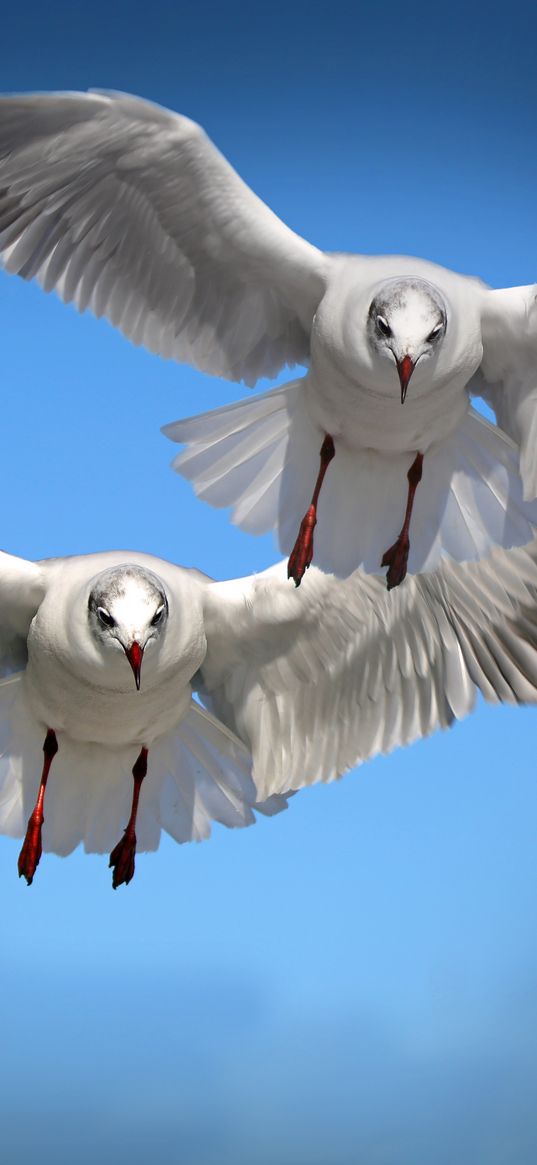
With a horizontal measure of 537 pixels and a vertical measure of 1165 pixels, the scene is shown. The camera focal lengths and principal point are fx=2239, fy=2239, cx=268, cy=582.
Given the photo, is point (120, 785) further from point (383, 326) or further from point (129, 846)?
point (383, 326)

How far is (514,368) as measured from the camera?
21.1ft

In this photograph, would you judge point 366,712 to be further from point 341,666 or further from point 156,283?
point 156,283

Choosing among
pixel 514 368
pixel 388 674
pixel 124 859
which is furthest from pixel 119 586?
pixel 514 368

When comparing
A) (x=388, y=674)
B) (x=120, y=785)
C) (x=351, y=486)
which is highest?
(x=351, y=486)

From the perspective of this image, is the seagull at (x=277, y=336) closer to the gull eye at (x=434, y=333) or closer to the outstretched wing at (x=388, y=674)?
the gull eye at (x=434, y=333)

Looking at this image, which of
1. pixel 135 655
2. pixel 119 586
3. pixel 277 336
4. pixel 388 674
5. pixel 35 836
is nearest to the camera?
pixel 135 655

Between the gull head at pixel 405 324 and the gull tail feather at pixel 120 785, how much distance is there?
4.91 ft

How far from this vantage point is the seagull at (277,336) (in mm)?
6184

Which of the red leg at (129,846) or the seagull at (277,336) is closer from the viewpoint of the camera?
the seagull at (277,336)

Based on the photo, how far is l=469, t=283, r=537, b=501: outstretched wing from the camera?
623 centimetres

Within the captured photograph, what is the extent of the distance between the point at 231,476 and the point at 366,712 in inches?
37.4

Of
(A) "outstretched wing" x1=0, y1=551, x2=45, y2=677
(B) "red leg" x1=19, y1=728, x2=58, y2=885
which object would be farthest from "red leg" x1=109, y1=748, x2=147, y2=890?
(A) "outstretched wing" x1=0, y1=551, x2=45, y2=677

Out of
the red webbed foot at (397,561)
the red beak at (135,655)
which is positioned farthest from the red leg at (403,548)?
the red beak at (135,655)

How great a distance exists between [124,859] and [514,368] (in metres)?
1.89
